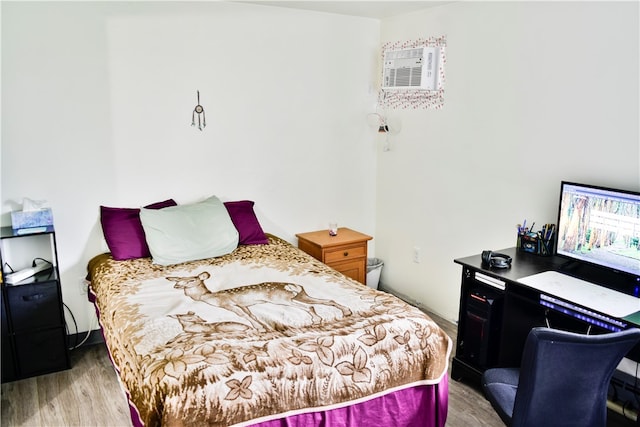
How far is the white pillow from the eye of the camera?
3291 mm

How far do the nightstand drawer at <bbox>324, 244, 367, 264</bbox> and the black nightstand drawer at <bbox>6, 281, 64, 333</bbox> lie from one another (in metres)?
1.87

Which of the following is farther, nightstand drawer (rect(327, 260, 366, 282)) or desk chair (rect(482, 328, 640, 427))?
nightstand drawer (rect(327, 260, 366, 282))

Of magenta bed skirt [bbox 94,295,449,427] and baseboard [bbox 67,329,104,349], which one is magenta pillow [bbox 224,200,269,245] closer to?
baseboard [bbox 67,329,104,349]

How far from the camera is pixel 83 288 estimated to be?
3.46m

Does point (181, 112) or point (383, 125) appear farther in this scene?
point (383, 125)

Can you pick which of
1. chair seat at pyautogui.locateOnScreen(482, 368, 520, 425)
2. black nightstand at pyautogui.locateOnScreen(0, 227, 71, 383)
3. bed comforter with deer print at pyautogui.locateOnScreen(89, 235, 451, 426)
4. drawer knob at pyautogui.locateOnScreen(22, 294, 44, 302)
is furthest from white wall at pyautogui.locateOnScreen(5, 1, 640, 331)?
chair seat at pyautogui.locateOnScreen(482, 368, 520, 425)

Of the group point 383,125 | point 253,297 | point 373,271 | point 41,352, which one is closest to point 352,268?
point 373,271

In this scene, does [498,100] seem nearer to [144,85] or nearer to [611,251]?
[611,251]

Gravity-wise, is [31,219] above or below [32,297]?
above

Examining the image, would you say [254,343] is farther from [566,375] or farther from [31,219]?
[31,219]

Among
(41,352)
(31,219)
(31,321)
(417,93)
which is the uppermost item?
(417,93)

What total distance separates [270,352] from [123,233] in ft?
5.57

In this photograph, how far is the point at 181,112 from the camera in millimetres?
3604

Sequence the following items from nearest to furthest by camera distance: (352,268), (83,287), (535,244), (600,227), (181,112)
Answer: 1. (600,227)
2. (535,244)
3. (83,287)
4. (181,112)
5. (352,268)
